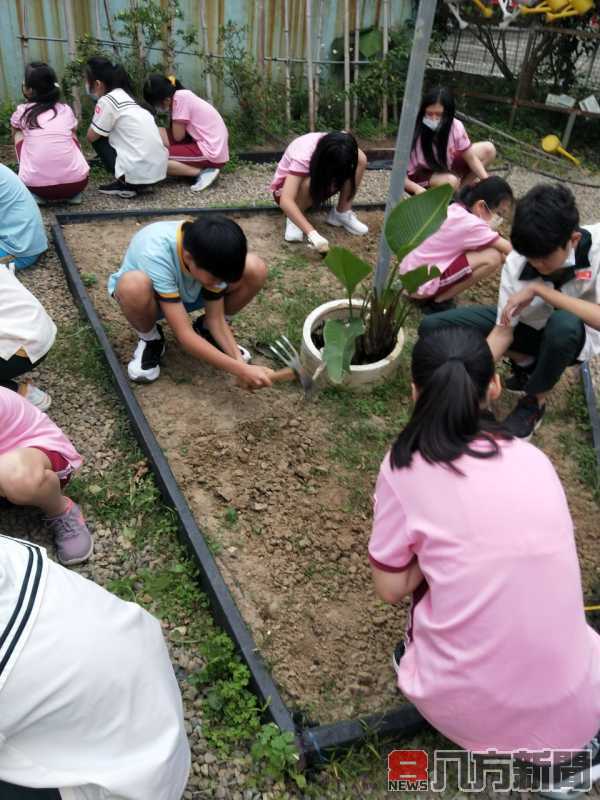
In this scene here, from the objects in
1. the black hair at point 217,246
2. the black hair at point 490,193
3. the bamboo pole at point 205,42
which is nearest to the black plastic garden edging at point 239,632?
the black hair at point 217,246

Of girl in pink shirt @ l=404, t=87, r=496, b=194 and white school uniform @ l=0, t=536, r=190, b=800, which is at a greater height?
girl in pink shirt @ l=404, t=87, r=496, b=194

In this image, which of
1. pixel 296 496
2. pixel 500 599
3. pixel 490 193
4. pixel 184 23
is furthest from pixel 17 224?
pixel 500 599

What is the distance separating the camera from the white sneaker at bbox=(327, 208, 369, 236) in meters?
4.08

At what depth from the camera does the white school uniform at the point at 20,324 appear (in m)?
2.38

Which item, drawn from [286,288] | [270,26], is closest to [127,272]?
[286,288]

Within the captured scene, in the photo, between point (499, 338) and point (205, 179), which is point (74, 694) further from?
point (205, 179)

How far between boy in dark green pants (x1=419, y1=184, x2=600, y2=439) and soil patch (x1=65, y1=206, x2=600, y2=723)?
1.03ft

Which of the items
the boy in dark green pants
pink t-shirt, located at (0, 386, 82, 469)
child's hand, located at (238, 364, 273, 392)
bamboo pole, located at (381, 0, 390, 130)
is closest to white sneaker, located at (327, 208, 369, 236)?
the boy in dark green pants

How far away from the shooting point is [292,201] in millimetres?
3811

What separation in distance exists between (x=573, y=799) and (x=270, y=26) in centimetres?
567

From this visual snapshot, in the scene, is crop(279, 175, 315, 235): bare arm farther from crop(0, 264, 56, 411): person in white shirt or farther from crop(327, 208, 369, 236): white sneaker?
crop(0, 264, 56, 411): person in white shirt

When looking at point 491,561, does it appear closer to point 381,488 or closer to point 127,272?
point 381,488

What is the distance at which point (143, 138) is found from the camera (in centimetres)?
427

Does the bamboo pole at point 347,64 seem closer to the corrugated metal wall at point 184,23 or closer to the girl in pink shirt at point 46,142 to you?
the corrugated metal wall at point 184,23
